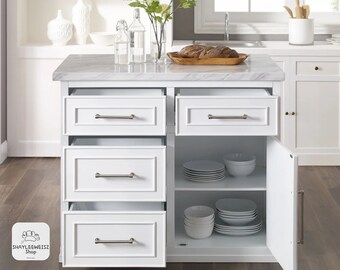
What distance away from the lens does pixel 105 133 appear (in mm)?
3416

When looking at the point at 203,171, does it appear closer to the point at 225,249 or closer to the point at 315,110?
the point at 225,249

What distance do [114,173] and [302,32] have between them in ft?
8.95

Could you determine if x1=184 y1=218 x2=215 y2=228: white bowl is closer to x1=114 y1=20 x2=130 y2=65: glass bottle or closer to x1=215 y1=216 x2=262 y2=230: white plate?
x1=215 y1=216 x2=262 y2=230: white plate

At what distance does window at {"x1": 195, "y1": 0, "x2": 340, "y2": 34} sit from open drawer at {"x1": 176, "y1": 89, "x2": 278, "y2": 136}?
2.78 metres

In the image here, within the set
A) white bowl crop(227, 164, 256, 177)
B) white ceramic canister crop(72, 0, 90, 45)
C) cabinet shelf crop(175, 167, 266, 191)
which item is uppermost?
white ceramic canister crop(72, 0, 90, 45)

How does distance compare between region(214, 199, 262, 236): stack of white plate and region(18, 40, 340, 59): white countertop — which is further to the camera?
region(18, 40, 340, 59): white countertop

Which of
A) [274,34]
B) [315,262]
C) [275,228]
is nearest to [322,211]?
[315,262]

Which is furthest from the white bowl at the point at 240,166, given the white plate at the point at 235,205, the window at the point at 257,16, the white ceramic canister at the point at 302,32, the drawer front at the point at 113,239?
the window at the point at 257,16

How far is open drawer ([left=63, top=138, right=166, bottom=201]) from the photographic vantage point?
11.1 ft

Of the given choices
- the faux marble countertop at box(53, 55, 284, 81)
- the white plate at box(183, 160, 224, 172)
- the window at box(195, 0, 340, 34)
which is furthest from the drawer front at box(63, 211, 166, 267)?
the window at box(195, 0, 340, 34)

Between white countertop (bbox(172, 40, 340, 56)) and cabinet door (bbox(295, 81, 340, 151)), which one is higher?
white countertop (bbox(172, 40, 340, 56))

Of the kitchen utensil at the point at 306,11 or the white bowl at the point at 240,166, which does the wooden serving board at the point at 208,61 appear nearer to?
the white bowl at the point at 240,166

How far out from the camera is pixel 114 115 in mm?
3398

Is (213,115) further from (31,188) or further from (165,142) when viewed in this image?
(31,188)
